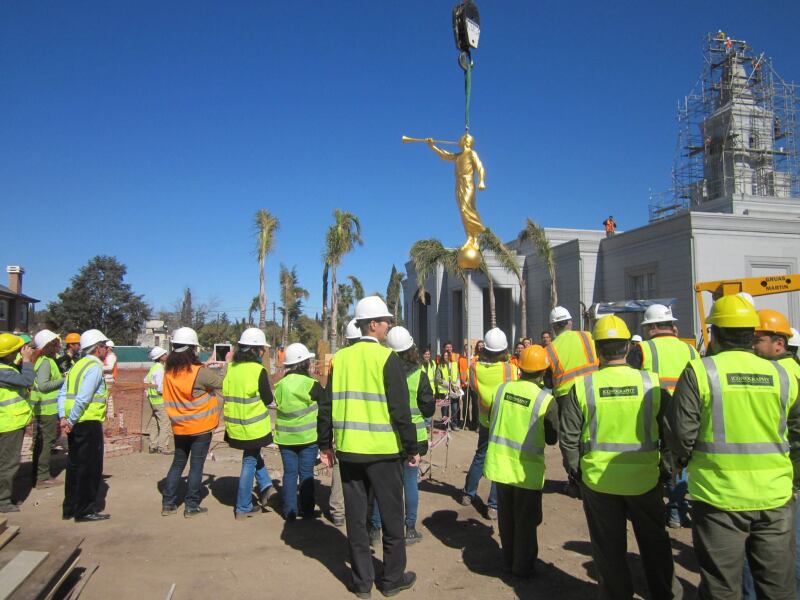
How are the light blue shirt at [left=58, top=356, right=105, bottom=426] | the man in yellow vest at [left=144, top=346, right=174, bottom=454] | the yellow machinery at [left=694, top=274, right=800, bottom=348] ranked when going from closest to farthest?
1. the light blue shirt at [left=58, top=356, right=105, bottom=426]
2. the man in yellow vest at [left=144, top=346, right=174, bottom=454]
3. the yellow machinery at [left=694, top=274, right=800, bottom=348]

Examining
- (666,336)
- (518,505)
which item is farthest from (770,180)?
(518,505)

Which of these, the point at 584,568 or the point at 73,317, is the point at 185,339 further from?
the point at 73,317

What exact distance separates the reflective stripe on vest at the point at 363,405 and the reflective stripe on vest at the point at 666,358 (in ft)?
8.28

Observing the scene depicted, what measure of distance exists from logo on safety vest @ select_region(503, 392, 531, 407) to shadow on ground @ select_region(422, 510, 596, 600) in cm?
137

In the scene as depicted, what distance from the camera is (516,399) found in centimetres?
429

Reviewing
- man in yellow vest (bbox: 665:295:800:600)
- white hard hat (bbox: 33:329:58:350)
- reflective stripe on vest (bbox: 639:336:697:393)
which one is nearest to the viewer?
man in yellow vest (bbox: 665:295:800:600)

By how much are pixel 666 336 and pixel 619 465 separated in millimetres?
2414

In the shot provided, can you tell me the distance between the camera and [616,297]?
73.2 ft

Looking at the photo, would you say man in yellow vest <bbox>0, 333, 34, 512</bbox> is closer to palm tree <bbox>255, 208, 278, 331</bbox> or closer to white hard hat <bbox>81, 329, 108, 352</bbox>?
white hard hat <bbox>81, 329, 108, 352</bbox>

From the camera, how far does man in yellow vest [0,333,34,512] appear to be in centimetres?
551

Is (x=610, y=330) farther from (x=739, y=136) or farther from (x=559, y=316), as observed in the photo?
(x=739, y=136)

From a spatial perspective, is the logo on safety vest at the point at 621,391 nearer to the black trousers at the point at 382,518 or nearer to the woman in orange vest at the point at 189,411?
the black trousers at the point at 382,518

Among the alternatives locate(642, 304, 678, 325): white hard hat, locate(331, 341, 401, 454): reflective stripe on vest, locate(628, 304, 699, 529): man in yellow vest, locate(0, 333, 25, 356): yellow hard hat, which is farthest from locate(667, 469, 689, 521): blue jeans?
locate(0, 333, 25, 356): yellow hard hat

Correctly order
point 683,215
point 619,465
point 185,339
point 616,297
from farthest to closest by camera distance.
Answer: point 616,297 → point 683,215 → point 185,339 → point 619,465
